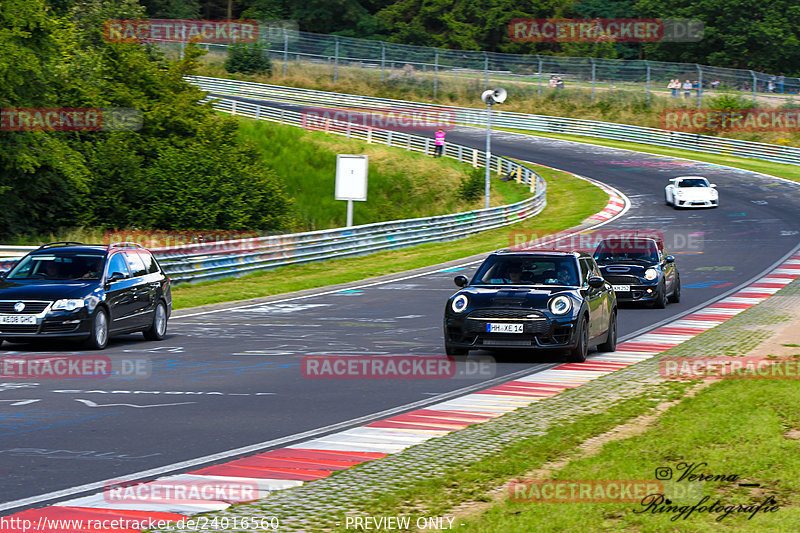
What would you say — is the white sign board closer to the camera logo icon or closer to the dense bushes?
the dense bushes

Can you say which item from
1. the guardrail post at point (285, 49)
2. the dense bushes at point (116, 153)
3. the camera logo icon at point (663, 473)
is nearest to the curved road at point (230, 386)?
the camera logo icon at point (663, 473)

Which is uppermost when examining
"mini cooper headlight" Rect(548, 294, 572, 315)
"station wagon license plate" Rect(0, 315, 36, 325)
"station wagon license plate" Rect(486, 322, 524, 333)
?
"mini cooper headlight" Rect(548, 294, 572, 315)

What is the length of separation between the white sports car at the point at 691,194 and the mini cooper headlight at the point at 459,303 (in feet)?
114

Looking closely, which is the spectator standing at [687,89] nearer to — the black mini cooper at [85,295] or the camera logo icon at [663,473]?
the black mini cooper at [85,295]

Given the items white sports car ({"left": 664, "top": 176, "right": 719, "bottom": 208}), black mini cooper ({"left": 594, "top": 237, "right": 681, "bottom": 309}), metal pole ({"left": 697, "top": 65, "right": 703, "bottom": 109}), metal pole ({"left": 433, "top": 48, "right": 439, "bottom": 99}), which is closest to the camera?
black mini cooper ({"left": 594, "top": 237, "right": 681, "bottom": 309})

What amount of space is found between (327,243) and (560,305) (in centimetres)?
1942

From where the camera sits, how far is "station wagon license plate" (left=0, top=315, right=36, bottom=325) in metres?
15.6

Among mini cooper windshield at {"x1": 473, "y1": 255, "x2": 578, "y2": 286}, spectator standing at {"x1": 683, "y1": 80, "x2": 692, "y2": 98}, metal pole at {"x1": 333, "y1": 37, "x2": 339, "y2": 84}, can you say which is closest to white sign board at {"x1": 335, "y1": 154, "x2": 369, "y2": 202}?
mini cooper windshield at {"x1": 473, "y1": 255, "x2": 578, "y2": 286}

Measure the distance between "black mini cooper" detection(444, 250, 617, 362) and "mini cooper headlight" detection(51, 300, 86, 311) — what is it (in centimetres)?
542

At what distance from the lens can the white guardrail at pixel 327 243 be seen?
27.2 meters

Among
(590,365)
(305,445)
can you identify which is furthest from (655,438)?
(590,365)

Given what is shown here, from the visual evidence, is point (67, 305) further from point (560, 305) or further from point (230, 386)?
point (560, 305)

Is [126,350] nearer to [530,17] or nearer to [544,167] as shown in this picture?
[544,167]

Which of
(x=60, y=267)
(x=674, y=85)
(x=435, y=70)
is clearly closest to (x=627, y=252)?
(x=60, y=267)
